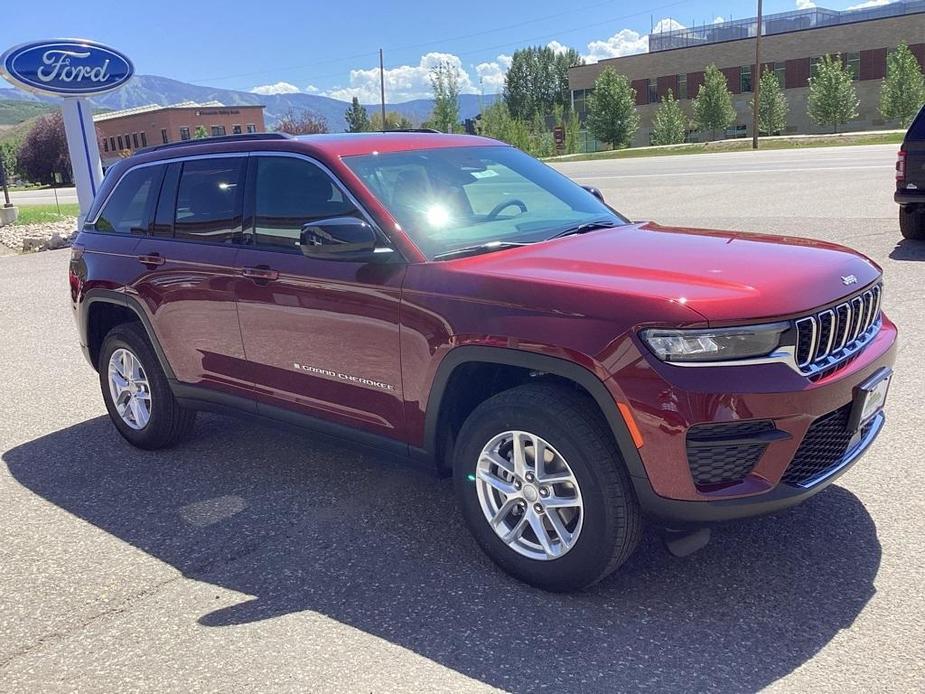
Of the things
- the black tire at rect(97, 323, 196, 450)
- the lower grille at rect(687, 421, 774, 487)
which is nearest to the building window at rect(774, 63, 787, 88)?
the black tire at rect(97, 323, 196, 450)

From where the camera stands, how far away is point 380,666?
2986mm

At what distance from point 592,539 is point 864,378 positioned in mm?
1220

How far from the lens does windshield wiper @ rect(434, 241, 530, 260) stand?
367 centimetres

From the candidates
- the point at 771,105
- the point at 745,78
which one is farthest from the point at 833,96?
the point at 745,78

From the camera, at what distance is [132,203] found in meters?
5.21

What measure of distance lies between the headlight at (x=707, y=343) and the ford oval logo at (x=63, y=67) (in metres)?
16.3

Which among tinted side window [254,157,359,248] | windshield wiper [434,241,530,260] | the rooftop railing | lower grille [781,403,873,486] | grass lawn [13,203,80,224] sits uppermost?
the rooftop railing

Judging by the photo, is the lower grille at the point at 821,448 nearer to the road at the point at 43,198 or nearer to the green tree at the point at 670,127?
the road at the point at 43,198

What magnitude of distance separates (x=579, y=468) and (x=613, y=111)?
6130cm

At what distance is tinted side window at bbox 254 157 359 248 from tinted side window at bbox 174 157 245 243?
0.17 m

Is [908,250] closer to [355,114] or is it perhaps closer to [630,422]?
[630,422]

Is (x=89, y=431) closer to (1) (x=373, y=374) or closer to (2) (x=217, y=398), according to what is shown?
(2) (x=217, y=398)

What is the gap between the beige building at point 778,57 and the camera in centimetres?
6200

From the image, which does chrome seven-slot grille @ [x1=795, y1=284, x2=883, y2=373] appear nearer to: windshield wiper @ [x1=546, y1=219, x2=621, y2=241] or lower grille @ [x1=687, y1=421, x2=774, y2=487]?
lower grille @ [x1=687, y1=421, x2=774, y2=487]
